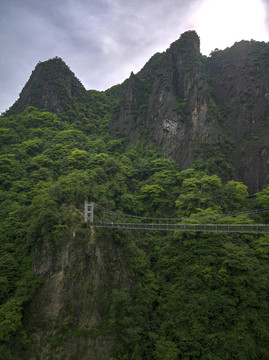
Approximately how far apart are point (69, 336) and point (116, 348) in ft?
10.8

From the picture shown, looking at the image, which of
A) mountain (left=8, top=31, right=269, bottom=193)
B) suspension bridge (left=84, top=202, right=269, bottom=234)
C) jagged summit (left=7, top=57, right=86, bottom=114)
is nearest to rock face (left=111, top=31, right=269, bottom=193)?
mountain (left=8, top=31, right=269, bottom=193)

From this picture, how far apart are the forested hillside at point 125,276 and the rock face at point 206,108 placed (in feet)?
31.1

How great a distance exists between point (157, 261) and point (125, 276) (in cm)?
334

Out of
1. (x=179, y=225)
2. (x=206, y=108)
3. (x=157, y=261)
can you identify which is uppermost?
(x=206, y=108)

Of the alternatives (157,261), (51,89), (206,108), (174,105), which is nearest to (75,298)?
(157,261)

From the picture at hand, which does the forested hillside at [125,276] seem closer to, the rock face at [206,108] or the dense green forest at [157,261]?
the dense green forest at [157,261]

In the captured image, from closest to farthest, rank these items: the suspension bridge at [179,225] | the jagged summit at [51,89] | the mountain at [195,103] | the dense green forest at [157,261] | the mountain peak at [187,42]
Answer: the dense green forest at [157,261], the suspension bridge at [179,225], the mountain at [195,103], the mountain peak at [187,42], the jagged summit at [51,89]

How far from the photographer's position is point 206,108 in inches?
1469

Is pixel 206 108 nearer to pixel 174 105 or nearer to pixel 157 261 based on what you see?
pixel 174 105

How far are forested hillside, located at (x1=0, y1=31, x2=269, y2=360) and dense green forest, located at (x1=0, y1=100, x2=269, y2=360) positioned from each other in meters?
0.07

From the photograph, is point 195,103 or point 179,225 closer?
point 179,225

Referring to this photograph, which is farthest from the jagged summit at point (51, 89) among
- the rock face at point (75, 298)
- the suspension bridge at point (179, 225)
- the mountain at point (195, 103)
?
the rock face at point (75, 298)

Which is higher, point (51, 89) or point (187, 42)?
point (187, 42)

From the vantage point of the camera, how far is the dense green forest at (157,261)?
1441 cm
